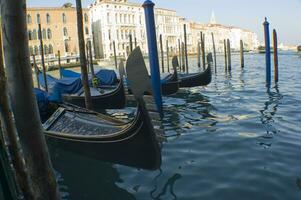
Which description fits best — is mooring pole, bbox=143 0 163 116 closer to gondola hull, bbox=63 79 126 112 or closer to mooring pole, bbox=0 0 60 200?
gondola hull, bbox=63 79 126 112

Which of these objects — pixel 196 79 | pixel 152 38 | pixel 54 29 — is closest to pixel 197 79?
pixel 196 79

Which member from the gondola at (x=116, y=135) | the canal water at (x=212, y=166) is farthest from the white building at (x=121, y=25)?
the gondola at (x=116, y=135)

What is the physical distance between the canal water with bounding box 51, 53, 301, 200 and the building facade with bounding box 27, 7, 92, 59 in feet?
117

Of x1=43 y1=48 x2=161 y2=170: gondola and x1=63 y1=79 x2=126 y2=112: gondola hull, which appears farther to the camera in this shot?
x1=63 y1=79 x2=126 y2=112: gondola hull

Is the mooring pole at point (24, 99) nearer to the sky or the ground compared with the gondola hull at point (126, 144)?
nearer to the sky

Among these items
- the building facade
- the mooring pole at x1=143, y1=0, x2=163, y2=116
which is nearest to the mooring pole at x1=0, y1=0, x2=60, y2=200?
the mooring pole at x1=143, y1=0, x2=163, y2=116

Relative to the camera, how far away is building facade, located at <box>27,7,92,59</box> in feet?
134

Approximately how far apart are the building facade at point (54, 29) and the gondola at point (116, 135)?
118 ft

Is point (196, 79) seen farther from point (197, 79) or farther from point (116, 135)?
point (116, 135)

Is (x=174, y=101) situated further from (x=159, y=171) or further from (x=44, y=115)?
(x=159, y=171)

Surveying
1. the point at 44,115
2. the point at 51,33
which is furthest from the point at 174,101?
the point at 51,33

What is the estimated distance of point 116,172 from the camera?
15.7 feet

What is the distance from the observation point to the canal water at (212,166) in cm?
389

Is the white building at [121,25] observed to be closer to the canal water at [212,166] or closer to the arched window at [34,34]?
the arched window at [34,34]
